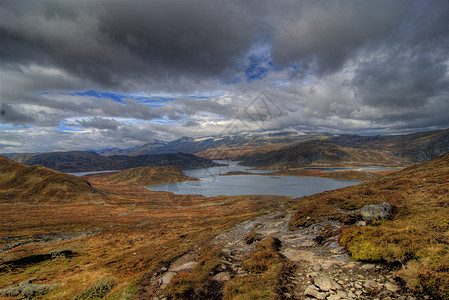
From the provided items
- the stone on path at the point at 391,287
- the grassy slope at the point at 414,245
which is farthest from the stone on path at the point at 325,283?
the grassy slope at the point at 414,245

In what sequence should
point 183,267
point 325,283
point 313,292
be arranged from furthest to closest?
point 183,267, point 325,283, point 313,292

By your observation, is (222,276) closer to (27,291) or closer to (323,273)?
(323,273)

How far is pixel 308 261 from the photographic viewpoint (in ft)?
36.9

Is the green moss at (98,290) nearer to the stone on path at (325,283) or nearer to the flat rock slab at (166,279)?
the flat rock slab at (166,279)

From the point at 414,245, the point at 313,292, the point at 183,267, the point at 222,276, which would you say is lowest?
the point at 183,267

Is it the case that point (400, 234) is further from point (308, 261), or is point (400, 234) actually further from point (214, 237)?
point (214, 237)

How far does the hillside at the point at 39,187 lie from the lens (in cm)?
8294

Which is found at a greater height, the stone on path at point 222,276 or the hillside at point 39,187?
the stone on path at point 222,276

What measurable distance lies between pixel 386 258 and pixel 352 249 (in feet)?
Answer: 6.53

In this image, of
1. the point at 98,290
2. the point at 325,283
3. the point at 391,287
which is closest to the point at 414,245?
the point at 391,287

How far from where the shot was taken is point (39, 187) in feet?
293

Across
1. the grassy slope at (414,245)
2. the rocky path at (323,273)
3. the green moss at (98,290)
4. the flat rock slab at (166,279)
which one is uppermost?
the grassy slope at (414,245)

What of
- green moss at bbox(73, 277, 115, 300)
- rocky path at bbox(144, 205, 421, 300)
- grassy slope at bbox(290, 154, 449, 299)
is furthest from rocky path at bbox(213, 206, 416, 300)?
green moss at bbox(73, 277, 115, 300)

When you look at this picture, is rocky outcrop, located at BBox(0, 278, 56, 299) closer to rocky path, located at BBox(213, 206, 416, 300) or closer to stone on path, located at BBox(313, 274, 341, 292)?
rocky path, located at BBox(213, 206, 416, 300)
